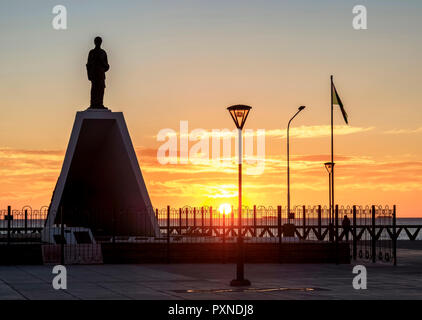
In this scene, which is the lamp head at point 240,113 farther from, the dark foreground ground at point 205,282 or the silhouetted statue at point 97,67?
the silhouetted statue at point 97,67

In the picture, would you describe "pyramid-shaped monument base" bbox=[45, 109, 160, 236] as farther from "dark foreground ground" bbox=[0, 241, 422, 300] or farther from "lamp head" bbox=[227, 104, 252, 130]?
"lamp head" bbox=[227, 104, 252, 130]

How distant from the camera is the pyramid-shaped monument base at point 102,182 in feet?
114

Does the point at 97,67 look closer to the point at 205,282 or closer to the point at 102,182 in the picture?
the point at 102,182

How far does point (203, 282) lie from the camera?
2366 centimetres

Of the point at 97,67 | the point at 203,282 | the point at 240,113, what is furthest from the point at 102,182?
the point at 240,113

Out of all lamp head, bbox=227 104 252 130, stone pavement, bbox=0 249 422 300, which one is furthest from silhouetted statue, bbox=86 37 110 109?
lamp head, bbox=227 104 252 130

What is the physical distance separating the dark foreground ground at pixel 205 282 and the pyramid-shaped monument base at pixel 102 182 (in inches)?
200

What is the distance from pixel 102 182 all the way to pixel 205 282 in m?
16.2

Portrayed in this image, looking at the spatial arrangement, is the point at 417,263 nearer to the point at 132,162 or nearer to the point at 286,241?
the point at 286,241

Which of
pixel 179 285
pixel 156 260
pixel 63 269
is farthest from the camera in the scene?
pixel 156 260

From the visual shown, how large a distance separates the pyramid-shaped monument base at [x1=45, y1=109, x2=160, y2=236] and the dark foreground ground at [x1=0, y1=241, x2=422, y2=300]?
5.09 m

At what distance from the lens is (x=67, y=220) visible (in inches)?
1559

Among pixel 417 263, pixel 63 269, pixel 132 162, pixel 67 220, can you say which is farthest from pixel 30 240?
pixel 417 263
